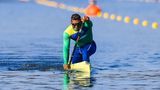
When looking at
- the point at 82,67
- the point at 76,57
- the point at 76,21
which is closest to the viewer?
the point at 76,21

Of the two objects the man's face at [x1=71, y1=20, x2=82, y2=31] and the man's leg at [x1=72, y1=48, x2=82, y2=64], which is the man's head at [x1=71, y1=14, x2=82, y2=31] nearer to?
the man's face at [x1=71, y1=20, x2=82, y2=31]

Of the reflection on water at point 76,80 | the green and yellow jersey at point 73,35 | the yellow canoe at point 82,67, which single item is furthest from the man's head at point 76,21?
the reflection on water at point 76,80

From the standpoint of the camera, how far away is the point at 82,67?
19906 millimetres

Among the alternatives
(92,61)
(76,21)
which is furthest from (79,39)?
(92,61)

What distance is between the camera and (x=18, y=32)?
125 ft

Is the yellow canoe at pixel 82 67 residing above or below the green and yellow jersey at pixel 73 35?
below

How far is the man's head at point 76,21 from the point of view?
63.2ft

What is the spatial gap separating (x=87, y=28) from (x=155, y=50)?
7665mm

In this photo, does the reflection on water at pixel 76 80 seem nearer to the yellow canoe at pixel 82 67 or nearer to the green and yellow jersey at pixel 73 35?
the yellow canoe at pixel 82 67

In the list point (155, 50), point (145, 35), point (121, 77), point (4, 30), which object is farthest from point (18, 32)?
point (121, 77)

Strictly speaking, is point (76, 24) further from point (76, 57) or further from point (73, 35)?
point (76, 57)

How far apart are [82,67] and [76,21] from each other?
4.22 feet

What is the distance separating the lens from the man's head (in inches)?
758

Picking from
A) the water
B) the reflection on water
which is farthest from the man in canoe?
the water
